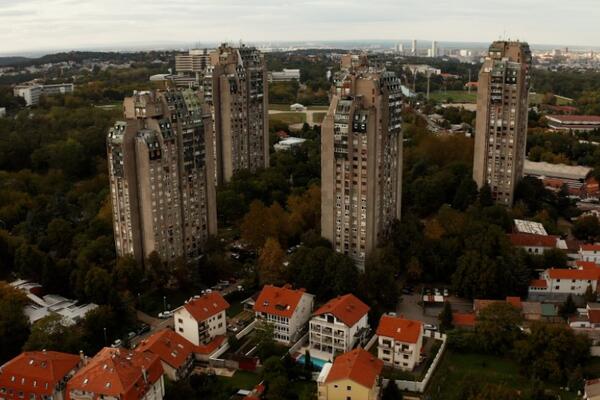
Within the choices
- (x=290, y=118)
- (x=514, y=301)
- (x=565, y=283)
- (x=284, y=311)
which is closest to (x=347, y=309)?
(x=284, y=311)

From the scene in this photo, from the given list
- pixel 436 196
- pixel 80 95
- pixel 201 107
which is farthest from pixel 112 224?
pixel 80 95

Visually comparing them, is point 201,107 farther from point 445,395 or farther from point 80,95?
point 80,95

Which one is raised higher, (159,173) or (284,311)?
(159,173)

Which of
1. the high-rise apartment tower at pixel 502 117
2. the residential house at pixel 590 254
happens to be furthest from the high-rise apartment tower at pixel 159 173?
the residential house at pixel 590 254

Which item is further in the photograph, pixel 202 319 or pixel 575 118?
pixel 575 118

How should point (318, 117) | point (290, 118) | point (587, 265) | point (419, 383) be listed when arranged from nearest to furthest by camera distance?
point (419, 383) < point (587, 265) < point (290, 118) < point (318, 117)

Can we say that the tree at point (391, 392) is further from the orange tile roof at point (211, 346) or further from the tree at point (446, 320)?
the orange tile roof at point (211, 346)

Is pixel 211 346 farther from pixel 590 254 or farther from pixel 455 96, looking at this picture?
pixel 455 96
